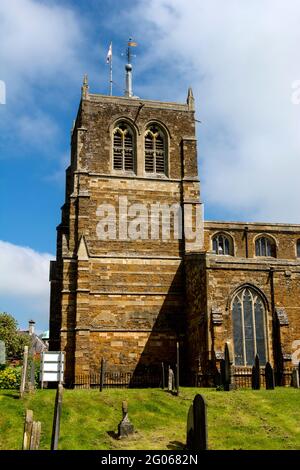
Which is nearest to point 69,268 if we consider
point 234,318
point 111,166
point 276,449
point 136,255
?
point 136,255

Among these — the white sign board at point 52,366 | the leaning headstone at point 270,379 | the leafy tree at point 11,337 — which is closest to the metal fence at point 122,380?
the leaning headstone at point 270,379

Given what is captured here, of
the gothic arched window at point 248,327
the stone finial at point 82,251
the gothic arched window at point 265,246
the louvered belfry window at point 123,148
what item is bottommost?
the gothic arched window at point 248,327

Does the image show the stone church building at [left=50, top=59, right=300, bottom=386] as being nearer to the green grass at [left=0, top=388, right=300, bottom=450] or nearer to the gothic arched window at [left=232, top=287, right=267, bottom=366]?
the gothic arched window at [left=232, top=287, right=267, bottom=366]

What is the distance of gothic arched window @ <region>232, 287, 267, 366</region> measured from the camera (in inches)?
1220

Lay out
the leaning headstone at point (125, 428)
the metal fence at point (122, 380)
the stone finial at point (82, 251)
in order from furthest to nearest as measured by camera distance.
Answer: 1. the stone finial at point (82, 251)
2. the metal fence at point (122, 380)
3. the leaning headstone at point (125, 428)

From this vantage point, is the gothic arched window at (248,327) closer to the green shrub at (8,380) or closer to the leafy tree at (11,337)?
the green shrub at (8,380)

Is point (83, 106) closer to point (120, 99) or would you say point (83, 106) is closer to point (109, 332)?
point (120, 99)

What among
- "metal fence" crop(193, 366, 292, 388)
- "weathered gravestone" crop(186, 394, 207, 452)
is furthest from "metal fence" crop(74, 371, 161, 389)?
"weathered gravestone" crop(186, 394, 207, 452)

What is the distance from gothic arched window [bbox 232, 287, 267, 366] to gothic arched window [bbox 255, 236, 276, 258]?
976cm

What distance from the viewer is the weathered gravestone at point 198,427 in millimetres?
14771

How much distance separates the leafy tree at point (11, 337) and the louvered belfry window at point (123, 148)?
100ft

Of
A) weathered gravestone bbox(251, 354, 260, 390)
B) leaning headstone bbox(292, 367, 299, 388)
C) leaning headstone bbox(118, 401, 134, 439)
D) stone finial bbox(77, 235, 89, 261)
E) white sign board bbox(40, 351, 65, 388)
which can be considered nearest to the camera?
leaning headstone bbox(118, 401, 134, 439)

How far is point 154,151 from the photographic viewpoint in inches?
1527

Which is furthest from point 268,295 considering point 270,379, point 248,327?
point 270,379
